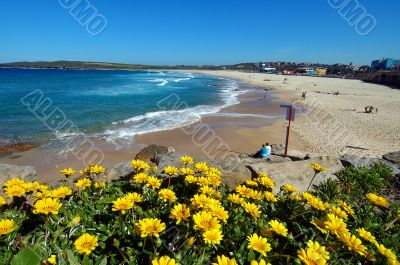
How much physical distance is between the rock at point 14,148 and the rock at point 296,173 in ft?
41.6

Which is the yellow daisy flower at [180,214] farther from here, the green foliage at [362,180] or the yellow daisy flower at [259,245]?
the green foliage at [362,180]

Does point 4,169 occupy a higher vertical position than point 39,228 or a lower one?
lower

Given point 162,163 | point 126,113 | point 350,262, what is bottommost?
point 126,113

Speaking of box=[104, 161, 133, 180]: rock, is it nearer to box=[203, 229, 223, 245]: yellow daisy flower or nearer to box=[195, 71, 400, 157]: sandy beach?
box=[203, 229, 223, 245]: yellow daisy flower

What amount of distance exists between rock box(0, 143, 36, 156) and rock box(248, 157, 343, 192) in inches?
499

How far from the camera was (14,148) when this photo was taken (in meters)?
14.2

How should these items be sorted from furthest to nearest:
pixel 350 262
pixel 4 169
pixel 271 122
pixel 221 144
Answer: pixel 271 122
pixel 221 144
pixel 4 169
pixel 350 262

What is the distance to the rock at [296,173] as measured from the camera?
538 centimetres

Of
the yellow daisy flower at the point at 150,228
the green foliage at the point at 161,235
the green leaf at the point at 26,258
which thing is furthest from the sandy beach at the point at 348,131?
the green leaf at the point at 26,258

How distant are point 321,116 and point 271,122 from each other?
637 cm

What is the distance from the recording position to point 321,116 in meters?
24.8

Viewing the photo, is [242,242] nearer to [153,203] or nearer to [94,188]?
[153,203]

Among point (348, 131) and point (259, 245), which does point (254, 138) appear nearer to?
point (348, 131)

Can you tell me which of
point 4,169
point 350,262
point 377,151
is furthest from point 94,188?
point 377,151
